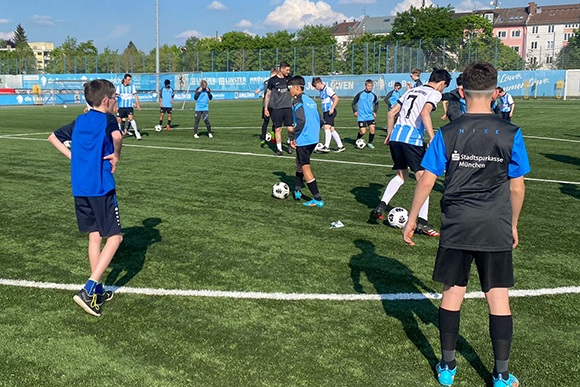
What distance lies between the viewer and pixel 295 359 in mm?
3889

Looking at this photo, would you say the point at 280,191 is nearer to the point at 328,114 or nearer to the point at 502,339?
the point at 502,339

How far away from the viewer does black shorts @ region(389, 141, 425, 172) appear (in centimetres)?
748

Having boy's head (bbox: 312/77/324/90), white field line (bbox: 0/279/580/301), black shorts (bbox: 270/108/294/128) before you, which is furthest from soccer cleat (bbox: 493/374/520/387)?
black shorts (bbox: 270/108/294/128)

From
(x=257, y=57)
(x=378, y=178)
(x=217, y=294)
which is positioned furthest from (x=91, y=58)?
(x=217, y=294)

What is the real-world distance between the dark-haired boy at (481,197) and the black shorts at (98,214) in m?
2.69

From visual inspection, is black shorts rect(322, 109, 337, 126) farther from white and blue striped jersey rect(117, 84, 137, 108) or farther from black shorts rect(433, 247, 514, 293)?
black shorts rect(433, 247, 514, 293)

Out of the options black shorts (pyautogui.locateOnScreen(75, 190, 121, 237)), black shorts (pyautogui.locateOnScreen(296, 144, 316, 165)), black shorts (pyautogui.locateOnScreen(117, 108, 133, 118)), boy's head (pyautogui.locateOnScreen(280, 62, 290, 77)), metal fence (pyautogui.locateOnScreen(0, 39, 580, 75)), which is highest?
metal fence (pyautogui.locateOnScreen(0, 39, 580, 75))

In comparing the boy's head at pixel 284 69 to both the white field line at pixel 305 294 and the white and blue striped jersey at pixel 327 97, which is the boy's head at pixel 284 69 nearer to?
the white and blue striped jersey at pixel 327 97

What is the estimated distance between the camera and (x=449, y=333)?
3.55 metres

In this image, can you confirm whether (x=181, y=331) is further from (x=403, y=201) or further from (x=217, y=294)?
(x=403, y=201)

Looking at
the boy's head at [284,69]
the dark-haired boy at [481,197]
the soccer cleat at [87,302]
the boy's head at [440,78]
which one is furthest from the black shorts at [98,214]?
the boy's head at [284,69]

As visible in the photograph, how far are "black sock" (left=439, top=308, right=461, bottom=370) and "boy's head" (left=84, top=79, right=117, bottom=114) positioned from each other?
3208mm

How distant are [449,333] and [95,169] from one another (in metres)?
3.13

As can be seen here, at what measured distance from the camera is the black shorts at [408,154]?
748 cm
